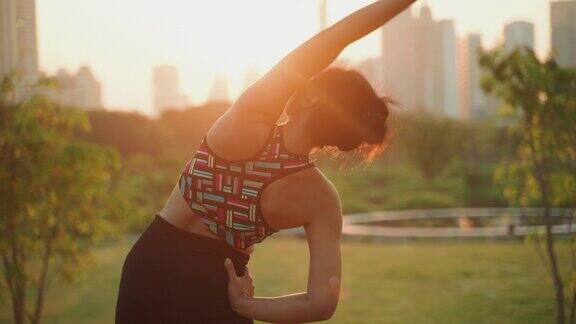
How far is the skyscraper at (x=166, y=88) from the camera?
90.5 feet

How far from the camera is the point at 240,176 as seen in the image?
1321 millimetres

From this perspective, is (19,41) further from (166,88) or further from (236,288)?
(166,88)

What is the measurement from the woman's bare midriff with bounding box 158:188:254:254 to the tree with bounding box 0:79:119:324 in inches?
115

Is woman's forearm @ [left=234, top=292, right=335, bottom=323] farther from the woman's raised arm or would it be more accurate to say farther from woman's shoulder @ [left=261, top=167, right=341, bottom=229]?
the woman's raised arm

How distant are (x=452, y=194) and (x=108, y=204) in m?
17.5

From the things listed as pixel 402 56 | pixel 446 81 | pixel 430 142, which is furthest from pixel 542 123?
pixel 446 81

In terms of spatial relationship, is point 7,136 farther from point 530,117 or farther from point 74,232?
point 530,117

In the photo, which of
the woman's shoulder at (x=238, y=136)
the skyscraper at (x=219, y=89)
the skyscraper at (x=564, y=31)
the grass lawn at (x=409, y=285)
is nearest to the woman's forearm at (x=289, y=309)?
the woman's shoulder at (x=238, y=136)

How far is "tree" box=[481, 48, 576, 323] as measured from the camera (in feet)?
13.4

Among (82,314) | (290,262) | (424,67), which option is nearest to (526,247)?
(290,262)

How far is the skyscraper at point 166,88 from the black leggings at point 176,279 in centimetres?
2554

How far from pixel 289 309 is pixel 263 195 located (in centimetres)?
24

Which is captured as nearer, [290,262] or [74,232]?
[74,232]

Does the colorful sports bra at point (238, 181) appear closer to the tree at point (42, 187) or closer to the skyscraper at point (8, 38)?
the tree at point (42, 187)
